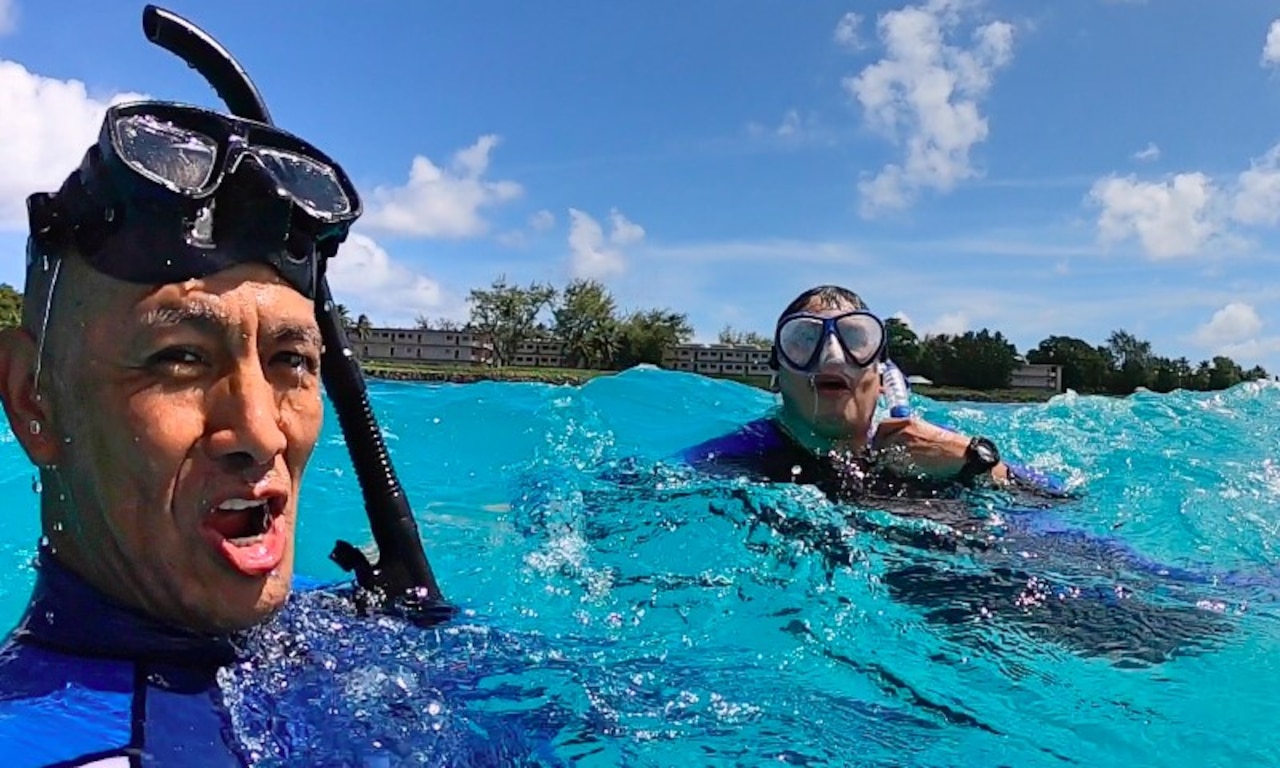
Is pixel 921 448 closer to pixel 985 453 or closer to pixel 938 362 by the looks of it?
pixel 985 453

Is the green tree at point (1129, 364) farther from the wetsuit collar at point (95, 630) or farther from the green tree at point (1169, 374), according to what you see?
the wetsuit collar at point (95, 630)

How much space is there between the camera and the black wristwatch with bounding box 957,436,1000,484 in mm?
4352

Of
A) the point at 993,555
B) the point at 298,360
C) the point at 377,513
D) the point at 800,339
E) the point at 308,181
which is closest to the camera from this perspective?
the point at 298,360

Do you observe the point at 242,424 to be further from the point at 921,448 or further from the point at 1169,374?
the point at 1169,374

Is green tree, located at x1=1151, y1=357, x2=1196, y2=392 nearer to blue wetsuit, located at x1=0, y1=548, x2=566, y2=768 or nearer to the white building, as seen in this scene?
blue wetsuit, located at x1=0, y1=548, x2=566, y2=768

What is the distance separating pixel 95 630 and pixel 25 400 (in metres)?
0.36

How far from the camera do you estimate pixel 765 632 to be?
10.2 ft

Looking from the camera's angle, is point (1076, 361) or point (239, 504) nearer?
point (239, 504)

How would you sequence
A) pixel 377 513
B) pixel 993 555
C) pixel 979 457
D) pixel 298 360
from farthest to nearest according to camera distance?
pixel 979 457
pixel 993 555
pixel 377 513
pixel 298 360

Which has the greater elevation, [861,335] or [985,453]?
[861,335]

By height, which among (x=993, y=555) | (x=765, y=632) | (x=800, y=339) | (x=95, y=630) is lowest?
(x=765, y=632)

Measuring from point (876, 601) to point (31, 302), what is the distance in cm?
268

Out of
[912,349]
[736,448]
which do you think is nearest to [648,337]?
[912,349]

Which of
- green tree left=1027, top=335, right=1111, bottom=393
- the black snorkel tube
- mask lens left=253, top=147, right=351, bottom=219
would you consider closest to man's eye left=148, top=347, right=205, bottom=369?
mask lens left=253, top=147, right=351, bottom=219
